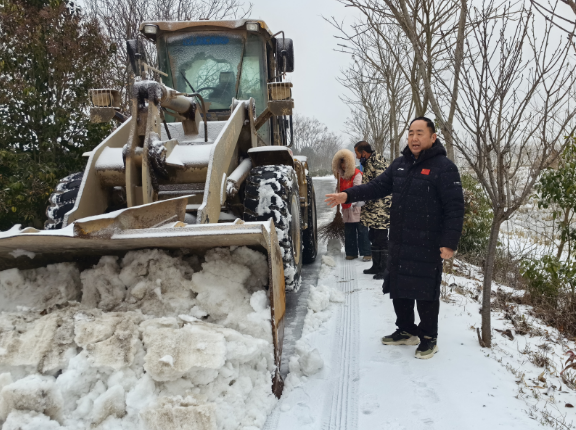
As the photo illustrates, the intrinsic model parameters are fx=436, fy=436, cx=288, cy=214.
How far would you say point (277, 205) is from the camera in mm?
3367

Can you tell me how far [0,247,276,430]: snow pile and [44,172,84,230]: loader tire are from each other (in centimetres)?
111

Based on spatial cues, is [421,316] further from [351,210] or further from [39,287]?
[351,210]

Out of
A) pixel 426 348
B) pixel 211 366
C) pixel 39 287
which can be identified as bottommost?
pixel 426 348

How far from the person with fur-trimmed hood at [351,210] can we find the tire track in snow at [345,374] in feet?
5.45

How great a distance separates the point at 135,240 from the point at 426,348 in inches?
81.3

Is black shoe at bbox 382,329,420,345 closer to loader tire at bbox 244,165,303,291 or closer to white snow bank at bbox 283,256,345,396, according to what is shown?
white snow bank at bbox 283,256,345,396

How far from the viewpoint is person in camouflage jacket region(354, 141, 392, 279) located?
509cm

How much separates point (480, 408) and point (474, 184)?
20.0ft

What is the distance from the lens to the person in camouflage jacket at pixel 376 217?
5.09 metres

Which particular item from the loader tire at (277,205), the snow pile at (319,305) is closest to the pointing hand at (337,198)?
the loader tire at (277,205)

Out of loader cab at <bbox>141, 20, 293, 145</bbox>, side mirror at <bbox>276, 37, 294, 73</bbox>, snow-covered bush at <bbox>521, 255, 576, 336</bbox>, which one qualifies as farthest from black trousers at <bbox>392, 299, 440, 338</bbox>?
side mirror at <bbox>276, 37, 294, 73</bbox>

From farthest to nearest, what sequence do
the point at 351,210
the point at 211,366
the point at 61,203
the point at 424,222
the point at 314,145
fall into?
the point at 314,145, the point at 351,210, the point at 61,203, the point at 424,222, the point at 211,366

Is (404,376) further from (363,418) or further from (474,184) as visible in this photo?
(474,184)

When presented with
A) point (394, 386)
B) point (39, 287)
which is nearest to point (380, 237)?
point (394, 386)
